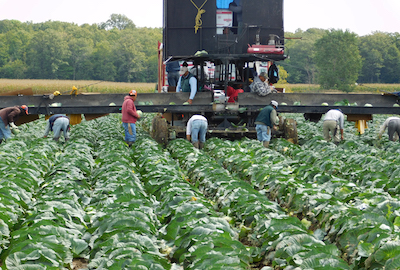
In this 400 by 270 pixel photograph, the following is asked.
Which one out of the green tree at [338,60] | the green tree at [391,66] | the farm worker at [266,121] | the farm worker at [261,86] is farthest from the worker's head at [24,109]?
the green tree at [391,66]

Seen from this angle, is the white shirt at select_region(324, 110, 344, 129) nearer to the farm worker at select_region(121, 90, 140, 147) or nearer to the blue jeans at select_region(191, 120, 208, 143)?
the blue jeans at select_region(191, 120, 208, 143)

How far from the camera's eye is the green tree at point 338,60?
75500 millimetres

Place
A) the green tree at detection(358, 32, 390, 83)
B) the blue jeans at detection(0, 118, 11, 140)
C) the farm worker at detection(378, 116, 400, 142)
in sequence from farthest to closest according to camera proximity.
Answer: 1. the green tree at detection(358, 32, 390, 83)
2. the farm worker at detection(378, 116, 400, 142)
3. the blue jeans at detection(0, 118, 11, 140)

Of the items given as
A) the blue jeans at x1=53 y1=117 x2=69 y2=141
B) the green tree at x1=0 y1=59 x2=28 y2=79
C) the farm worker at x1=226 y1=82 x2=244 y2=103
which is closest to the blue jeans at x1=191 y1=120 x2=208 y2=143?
the farm worker at x1=226 y1=82 x2=244 y2=103

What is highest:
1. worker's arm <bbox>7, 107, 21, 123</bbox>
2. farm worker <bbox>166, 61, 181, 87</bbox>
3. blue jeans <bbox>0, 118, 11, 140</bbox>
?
farm worker <bbox>166, 61, 181, 87</bbox>

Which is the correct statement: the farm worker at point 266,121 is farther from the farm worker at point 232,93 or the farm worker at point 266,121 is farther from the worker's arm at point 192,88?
the worker's arm at point 192,88

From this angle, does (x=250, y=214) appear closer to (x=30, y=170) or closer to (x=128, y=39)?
(x=30, y=170)

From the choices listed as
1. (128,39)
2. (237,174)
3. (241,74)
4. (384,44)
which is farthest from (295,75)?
(237,174)

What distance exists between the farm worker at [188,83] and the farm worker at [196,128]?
1.40 meters

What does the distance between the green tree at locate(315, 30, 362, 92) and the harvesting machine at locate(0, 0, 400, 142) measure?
61033mm

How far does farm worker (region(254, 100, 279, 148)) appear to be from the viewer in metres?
13.3

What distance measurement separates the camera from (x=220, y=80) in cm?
1579

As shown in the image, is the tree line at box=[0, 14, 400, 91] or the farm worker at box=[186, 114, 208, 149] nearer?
the farm worker at box=[186, 114, 208, 149]

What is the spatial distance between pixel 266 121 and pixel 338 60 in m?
68.6
